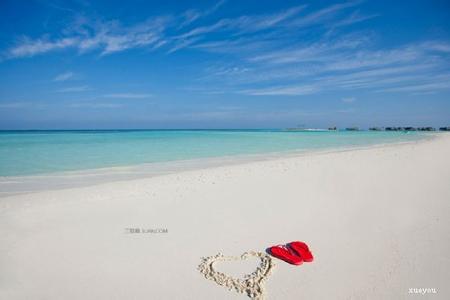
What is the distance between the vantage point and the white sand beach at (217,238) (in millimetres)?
2598

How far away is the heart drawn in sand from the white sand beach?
83 millimetres

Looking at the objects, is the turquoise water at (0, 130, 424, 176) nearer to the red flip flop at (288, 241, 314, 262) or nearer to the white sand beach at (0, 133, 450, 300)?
the white sand beach at (0, 133, 450, 300)

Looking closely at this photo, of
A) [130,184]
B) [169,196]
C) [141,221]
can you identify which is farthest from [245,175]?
[141,221]

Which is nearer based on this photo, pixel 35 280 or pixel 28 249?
pixel 35 280

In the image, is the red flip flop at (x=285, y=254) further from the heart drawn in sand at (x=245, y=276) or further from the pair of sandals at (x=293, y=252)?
the heart drawn in sand at (x=245, y=276)

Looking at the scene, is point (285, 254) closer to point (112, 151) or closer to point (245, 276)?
point (245, 276)

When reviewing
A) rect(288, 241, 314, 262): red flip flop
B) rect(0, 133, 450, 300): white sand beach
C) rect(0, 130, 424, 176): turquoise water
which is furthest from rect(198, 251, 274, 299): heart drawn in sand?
rect(0, 130, 424, 176): turquoise water

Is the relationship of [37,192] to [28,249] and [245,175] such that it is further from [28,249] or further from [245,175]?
[245,175]

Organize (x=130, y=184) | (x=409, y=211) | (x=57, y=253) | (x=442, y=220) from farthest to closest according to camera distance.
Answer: (x=130, y=184)
(x=409, y=211)
(x=442, y=220)
(x=57, y=253)

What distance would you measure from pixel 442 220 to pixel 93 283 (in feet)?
17.2

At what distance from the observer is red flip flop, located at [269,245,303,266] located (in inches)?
117

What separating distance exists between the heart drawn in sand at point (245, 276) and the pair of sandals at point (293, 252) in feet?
0.45

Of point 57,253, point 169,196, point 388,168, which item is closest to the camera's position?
point 57,253

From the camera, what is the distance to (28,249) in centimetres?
326
